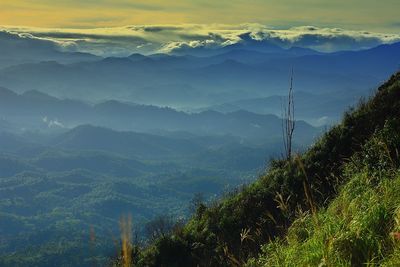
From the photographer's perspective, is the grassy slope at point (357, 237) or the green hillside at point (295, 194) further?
the green hillside at point (295, 194)

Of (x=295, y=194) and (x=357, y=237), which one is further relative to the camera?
(x=295, y=194)

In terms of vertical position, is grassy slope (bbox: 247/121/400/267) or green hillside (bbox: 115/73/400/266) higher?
grassy slope (bbox: 247/121/400/267)

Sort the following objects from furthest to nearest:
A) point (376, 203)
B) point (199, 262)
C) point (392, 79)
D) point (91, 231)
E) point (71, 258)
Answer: point (71, 258) → point (392, 79) → point (199, 262) → point (376, 203) → point (91, 231)

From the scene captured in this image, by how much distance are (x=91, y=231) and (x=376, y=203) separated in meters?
4.41

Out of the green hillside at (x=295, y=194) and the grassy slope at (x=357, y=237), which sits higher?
the grassy slope at (x=357, y=237)

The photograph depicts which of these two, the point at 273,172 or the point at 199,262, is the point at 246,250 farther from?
the point at 273,172

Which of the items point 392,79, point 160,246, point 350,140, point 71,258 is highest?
point 392,79

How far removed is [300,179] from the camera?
18.5m

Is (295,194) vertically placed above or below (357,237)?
below

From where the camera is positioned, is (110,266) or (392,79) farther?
(392,79)

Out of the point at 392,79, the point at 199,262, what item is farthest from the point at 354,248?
the point at 392,79

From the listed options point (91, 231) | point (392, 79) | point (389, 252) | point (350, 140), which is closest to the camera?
point (91, 231)

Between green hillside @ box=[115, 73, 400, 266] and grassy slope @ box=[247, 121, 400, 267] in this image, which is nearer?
grassy slope @ box=[247, 121, 400, 267]

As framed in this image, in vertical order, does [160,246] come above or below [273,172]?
below
